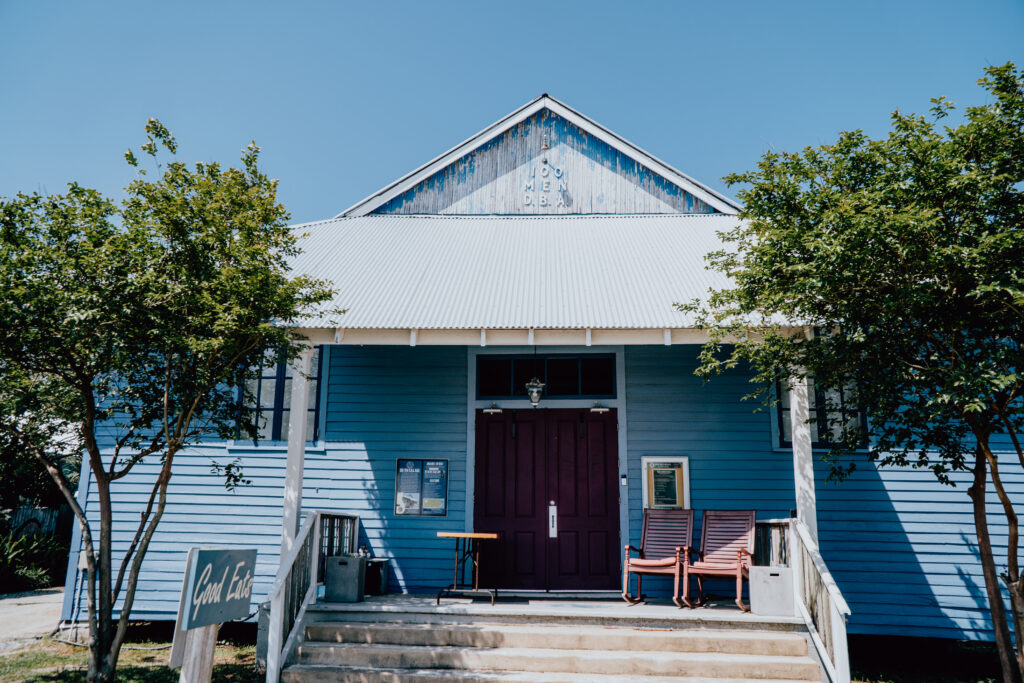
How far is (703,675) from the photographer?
19.0ft

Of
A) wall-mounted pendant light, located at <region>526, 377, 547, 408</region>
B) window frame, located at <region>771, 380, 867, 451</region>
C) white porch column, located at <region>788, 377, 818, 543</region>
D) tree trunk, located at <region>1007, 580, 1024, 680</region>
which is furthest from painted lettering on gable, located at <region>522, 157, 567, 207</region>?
tree trunk, located at <region>1007, 580, 1024, 680</region>

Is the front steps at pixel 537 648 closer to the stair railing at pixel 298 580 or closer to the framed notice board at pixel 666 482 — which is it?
the stair railing at pixel 298 580

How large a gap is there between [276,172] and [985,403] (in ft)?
21.0

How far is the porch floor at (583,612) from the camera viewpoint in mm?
6203

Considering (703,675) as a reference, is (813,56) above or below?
Answer: above

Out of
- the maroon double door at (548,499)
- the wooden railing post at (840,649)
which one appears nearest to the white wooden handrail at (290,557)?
the maroon double door at (548,499)

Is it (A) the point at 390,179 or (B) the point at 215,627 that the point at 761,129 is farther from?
(A) the point at 390,179

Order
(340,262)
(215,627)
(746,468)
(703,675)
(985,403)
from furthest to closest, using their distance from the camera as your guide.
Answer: (340,262), (746,468), (703,675), (985,403), (215,627)

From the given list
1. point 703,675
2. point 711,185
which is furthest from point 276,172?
point 711,185

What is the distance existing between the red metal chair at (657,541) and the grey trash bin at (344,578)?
9.54 feet

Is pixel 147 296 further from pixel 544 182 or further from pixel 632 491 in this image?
pixel 544 182

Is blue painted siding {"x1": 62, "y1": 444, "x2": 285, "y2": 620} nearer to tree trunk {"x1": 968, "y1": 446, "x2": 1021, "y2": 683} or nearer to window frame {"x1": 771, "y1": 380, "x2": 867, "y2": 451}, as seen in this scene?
window frame {"x1": 771, "y1": 380, "x2": 867, "y2": 451}

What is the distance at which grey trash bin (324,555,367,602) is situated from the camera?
6859 millimetres

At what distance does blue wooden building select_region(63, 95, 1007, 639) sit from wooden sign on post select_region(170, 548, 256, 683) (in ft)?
14.2
